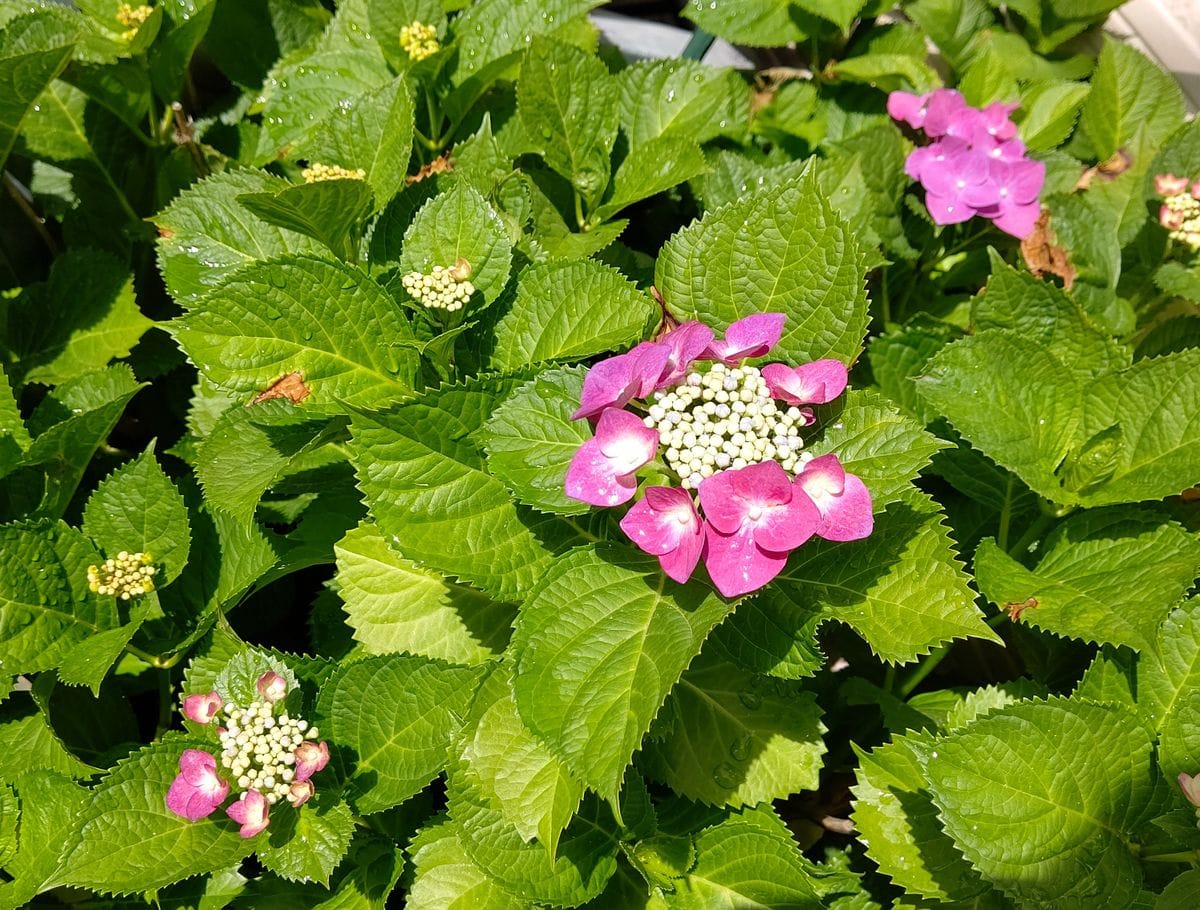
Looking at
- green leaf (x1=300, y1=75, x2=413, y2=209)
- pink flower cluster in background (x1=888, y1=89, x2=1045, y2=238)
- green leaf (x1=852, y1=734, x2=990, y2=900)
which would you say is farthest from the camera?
pink flower cluster in background (x1=888, y1=89, x2=1045, y2=238)

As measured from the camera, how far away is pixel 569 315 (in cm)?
143

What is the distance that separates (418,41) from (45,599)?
1267 millimetres

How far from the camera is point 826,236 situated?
1225mm

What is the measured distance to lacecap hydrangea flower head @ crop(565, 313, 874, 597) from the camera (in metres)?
1.04

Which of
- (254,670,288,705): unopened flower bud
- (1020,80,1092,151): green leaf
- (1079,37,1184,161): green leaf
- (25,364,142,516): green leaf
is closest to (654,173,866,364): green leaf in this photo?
(254,670,288,705): unopened flower bud

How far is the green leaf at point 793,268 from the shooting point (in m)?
1.22

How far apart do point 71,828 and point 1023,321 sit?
1715mm

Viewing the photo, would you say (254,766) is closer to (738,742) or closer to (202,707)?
(202,707)

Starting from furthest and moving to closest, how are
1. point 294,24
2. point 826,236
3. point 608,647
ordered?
1. point 294,24
2. point 826,236
3. point 608,647

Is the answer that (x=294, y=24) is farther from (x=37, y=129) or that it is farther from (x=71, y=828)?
(x=71, y=828)

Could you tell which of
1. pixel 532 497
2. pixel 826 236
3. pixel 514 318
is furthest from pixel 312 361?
pixel 826 236

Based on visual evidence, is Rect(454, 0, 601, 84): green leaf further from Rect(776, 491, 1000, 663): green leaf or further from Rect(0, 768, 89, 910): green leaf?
Rect(0, 768, 89, 910): green leaf

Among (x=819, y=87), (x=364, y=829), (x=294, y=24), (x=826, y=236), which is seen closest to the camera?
(x=826, y=236)

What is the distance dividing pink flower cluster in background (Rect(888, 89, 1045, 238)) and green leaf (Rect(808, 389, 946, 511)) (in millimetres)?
980
